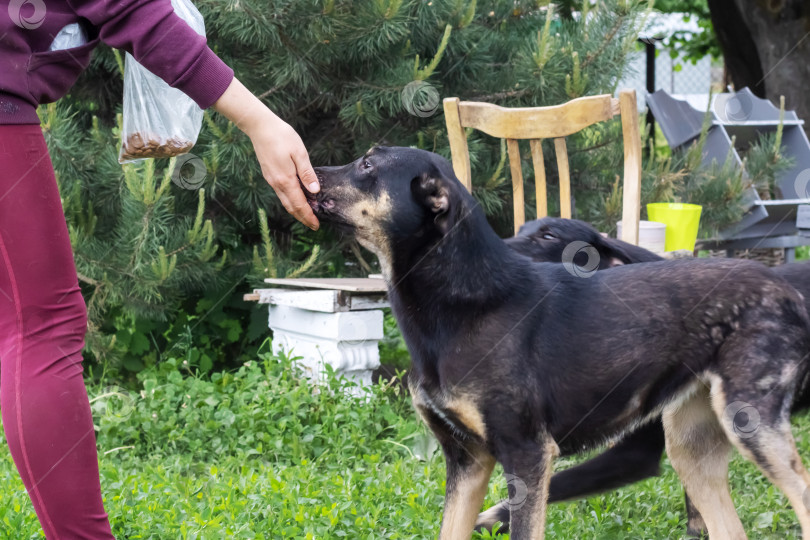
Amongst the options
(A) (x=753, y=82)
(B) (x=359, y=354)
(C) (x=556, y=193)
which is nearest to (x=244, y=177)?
(B) (x=359, y=354)

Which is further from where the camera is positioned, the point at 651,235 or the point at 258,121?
the point at 651,235

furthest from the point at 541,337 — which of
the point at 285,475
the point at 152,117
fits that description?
the point at 285,475

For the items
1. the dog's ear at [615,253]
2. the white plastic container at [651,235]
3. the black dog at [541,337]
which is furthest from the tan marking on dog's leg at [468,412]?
the white plastic container at [651,235]

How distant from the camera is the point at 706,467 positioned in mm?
3152

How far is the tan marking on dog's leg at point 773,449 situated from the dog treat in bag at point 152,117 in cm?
188

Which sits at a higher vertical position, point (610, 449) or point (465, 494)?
point (465, 494)

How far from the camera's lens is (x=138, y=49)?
6.75 feet

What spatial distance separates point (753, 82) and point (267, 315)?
21.4 ft

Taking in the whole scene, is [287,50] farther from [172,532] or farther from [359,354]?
[172,532]

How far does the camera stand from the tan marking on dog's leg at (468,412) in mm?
2578

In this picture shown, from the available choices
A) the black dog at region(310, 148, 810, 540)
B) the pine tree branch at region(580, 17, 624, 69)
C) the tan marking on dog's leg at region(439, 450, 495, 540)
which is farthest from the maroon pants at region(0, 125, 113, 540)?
the pine tree branch at region(580, 17, 624, 69)

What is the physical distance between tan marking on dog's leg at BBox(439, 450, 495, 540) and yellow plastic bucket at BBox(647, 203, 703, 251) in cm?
239

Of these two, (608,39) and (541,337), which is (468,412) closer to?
(541,337)

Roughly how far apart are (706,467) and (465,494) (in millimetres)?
958
